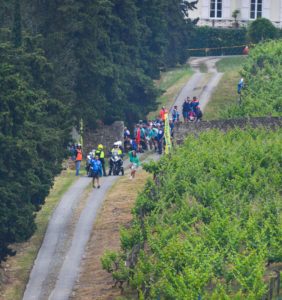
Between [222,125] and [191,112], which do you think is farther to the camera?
[191,112]

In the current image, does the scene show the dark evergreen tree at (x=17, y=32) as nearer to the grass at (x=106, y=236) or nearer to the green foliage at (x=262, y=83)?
the grass at (x=106, y=236)

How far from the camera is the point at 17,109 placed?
52250 millimetres

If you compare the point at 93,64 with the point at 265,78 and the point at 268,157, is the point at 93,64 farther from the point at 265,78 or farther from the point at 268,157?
the point at 268,157

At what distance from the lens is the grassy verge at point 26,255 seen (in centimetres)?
4984

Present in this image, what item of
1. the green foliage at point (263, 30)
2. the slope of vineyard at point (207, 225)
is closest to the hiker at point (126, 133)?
the slope of vineyard at point (207, 225)

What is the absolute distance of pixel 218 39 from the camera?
104m

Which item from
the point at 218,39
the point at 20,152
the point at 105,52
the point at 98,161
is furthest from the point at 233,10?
the point at 20,152

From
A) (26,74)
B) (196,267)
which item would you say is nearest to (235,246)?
(196,267)

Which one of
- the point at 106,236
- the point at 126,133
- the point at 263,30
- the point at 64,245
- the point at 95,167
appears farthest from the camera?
the point at 263,30

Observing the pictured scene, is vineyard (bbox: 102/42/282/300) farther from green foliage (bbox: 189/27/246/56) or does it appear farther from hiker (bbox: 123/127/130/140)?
green foliage (bbox: 189/27/246/56)

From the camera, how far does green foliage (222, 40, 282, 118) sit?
74062 millimetres

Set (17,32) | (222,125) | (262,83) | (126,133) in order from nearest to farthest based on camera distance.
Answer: (17,32), (222,125), (126,133), (262,83)

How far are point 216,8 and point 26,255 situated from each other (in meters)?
59.0

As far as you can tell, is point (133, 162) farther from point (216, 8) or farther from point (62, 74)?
→ point (216, 8)
